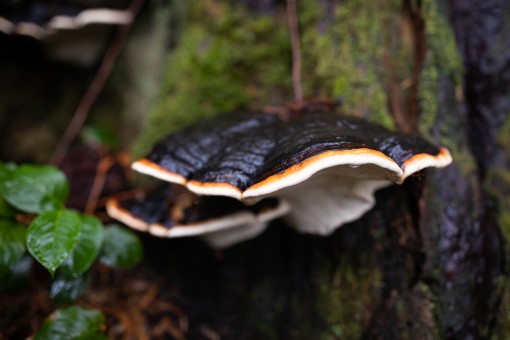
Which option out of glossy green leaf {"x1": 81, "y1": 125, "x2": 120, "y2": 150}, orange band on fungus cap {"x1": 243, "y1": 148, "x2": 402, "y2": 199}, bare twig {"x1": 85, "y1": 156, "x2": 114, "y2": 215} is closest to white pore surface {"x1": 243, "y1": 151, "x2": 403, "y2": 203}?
orange band on fungus cap {"x1": 243, "y1": 148, "x2": 402, "y2": 199}

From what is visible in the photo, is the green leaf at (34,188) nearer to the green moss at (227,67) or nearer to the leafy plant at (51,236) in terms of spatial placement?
the leafy plant at (51,236)

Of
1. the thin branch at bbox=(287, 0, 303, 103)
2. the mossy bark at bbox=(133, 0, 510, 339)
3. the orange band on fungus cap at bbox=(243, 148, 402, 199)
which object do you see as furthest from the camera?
the thin branch at bbox=(287, 0, 303, 103)

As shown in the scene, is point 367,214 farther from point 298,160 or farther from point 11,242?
point 11,242

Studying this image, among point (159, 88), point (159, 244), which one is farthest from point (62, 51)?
point (159, 244)

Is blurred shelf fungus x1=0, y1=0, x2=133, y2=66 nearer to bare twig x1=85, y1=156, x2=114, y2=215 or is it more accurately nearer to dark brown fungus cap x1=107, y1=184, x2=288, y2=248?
bare twig x1=85, y1=156, x2=114, y2=215

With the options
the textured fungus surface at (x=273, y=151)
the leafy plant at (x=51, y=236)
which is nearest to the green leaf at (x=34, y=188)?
the leafy plant at (x=51, y=236)

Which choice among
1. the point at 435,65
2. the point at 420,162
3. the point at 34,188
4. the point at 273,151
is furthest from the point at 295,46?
the point at 34,188

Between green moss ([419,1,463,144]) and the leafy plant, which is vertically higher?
green moss ([419,1,463,144])

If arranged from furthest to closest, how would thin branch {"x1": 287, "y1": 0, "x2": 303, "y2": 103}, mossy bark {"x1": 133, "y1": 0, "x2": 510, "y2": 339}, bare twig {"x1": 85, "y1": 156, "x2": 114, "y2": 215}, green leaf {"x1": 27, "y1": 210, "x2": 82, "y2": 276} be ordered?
bare twig {"x1": 85, "y1": 156, "x2": 114, "y2": 215} < thin branch {"x1": 287, "y1": 0, "x2": 303, "y2": 103} < mossy bark {"x1": 133, "y1": 0, "x2": 510, "y2": 339} < green leaf {"x1": 27, "y1": 210, "x2": 82, "y2": 276}
